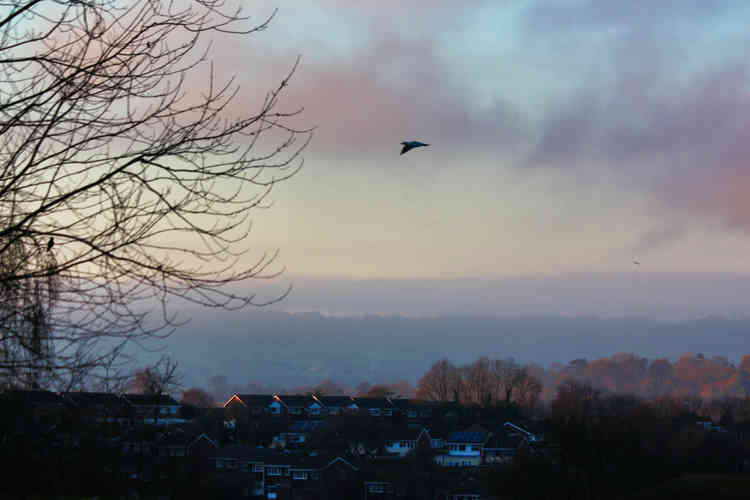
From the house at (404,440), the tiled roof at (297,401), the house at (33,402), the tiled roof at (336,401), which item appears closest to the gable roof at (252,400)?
the tiled roof at (297,401)

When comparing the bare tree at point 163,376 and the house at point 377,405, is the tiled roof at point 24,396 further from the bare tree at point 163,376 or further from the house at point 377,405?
the house at point 377,405

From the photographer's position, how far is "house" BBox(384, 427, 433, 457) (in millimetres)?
36406

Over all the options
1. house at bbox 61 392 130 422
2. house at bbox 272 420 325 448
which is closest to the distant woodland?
house at bbox 272 420 325 448

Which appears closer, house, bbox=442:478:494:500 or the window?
house, bbox=442:478:494:500

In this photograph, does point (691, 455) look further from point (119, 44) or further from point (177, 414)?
point (119, 44)

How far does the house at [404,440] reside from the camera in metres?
36.4

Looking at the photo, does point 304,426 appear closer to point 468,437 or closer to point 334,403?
point 334,403

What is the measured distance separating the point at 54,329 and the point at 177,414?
30780mm

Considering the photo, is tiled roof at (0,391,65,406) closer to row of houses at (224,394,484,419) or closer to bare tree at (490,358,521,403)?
row of houses at (224,394,484,419)

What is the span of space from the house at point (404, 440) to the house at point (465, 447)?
1.07 metres

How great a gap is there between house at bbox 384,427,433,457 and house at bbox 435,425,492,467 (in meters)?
1.07

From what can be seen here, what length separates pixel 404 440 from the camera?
123 ft

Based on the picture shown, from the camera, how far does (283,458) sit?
3138cm

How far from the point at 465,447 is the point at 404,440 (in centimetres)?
310
